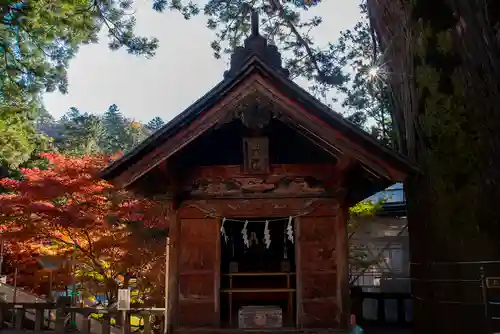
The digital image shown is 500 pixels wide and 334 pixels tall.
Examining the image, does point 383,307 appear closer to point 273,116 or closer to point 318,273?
point 318,273

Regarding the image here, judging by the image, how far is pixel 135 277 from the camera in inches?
625

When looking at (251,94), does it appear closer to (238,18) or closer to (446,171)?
(446,171)

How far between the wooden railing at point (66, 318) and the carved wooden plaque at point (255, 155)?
24.8 feet

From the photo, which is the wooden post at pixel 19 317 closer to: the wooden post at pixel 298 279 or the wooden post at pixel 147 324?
the wooden post at pixel 147 324

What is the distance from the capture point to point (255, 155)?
723 centimetres

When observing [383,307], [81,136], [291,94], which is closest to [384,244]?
[383,307]

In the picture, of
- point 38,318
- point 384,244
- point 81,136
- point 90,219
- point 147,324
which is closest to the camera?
point 147,324

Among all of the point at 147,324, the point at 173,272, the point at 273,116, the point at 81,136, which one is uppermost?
the point at 81,136

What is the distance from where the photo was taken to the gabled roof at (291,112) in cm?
636

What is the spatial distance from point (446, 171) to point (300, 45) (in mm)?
11513

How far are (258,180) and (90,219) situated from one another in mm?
9426

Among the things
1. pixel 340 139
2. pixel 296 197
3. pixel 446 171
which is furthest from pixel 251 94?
pixel 446 171

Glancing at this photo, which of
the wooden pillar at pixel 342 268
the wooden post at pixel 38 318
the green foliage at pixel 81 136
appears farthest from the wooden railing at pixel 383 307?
the green foliage at pixel 81 136

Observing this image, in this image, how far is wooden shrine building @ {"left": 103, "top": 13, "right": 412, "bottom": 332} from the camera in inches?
253
